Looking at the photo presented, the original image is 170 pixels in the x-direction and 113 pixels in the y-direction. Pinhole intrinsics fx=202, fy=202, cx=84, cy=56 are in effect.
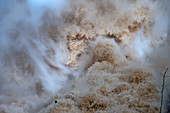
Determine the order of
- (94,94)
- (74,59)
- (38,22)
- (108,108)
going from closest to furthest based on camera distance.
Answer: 1. (108,108)
2. (94,94)
3. (38,22)
4. (74,59)

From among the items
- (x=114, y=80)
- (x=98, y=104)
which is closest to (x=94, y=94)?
(x=98, y=104)

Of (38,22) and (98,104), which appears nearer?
(98,104)

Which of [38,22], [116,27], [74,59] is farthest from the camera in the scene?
[116,27]

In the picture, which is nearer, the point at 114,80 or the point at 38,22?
the point at 114,80

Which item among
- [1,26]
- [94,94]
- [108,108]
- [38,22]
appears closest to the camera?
[108,108]

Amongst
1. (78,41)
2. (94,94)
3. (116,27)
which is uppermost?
(116,27)

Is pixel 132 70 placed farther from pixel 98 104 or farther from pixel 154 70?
pixel 98 104

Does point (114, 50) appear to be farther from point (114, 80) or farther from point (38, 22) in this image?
point (38, 22)

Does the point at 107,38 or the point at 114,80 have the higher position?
the point at 107,38

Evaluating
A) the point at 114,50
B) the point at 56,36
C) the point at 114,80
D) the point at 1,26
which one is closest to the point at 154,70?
the point at 114,80
